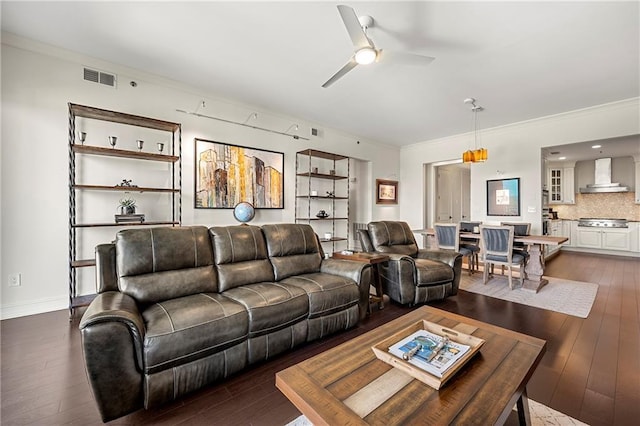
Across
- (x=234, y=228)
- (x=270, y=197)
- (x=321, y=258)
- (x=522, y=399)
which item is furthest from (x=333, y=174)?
(x=522, y=399)

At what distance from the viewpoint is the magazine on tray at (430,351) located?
1.26m

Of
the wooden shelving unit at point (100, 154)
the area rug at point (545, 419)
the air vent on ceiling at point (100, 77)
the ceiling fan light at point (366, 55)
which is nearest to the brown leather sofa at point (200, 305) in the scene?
the area rug at point (545, 419)

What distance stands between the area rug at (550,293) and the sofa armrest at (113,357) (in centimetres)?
407

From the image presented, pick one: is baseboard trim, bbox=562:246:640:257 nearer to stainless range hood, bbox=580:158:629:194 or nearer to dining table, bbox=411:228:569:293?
stainless range hood, bbox=580:158:629:194

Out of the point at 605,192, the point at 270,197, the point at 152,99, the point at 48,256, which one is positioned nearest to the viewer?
the point at 48,256

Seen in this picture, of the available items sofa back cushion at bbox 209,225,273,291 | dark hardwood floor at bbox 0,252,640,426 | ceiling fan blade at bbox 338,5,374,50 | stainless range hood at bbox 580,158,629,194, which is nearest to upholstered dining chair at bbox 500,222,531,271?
dark hardwood floor at bbox 0,252,640,426

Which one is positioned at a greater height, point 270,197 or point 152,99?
point 152,99

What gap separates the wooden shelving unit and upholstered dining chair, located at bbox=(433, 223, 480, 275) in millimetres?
4156

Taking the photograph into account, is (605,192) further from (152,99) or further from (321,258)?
(152,99)

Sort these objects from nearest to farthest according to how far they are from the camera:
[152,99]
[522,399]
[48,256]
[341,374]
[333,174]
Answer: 1. [341,374]
2. [522,399]
3. [48,256]
4. [152,99]
5. [333,174]

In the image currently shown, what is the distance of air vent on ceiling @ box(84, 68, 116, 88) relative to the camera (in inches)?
127

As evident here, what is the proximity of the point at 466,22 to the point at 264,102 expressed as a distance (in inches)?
119

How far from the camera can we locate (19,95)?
9.46ft

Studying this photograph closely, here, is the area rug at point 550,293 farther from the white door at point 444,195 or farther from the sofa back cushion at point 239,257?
the white door at point 444,195
